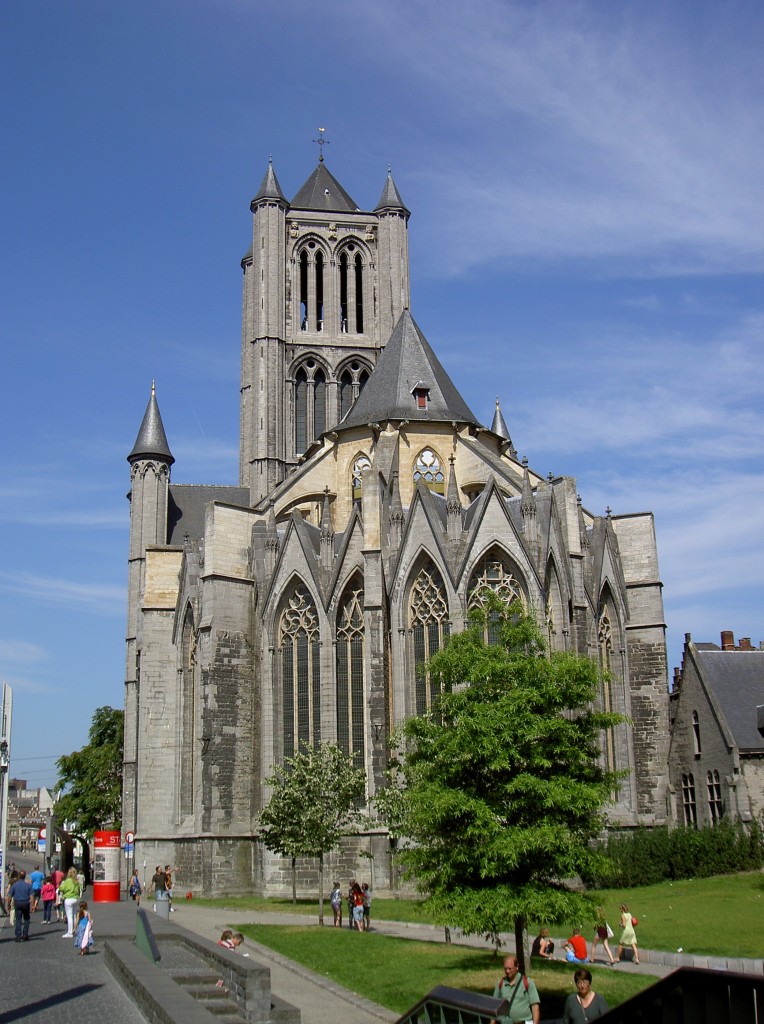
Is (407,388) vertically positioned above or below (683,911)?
above

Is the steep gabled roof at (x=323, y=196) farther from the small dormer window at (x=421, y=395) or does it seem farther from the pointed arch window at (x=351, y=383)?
the small dormer window at (x=421, y=395)

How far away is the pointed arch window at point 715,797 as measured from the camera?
36.0 metres

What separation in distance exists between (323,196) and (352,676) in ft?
105

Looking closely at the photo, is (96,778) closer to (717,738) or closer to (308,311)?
(308,311)

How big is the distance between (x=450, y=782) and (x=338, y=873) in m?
17.5

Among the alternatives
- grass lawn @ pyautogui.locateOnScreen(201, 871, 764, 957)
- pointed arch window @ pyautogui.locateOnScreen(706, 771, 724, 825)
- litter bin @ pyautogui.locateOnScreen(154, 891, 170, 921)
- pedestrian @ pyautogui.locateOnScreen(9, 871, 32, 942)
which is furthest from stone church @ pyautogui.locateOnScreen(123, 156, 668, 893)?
pedestrian @ pyautogui.locateOnScreen(9, 871, 32, 942)

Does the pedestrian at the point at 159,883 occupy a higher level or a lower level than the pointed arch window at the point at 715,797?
lower

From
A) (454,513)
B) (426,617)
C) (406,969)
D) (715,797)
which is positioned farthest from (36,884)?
(715,797)

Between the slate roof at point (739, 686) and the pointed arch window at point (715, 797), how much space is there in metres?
1.43

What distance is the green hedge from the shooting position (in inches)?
1282

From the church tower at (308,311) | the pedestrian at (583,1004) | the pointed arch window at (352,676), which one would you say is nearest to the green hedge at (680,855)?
the pointed arch window at (352,676)

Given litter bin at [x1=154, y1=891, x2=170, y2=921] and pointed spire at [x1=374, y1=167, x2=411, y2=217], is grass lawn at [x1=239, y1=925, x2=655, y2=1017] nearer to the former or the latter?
litter bin at [x1=154, y1=891, x2=170, y2=921]

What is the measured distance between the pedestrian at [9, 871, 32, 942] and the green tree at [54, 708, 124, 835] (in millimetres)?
34755

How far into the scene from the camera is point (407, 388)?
43562mm
